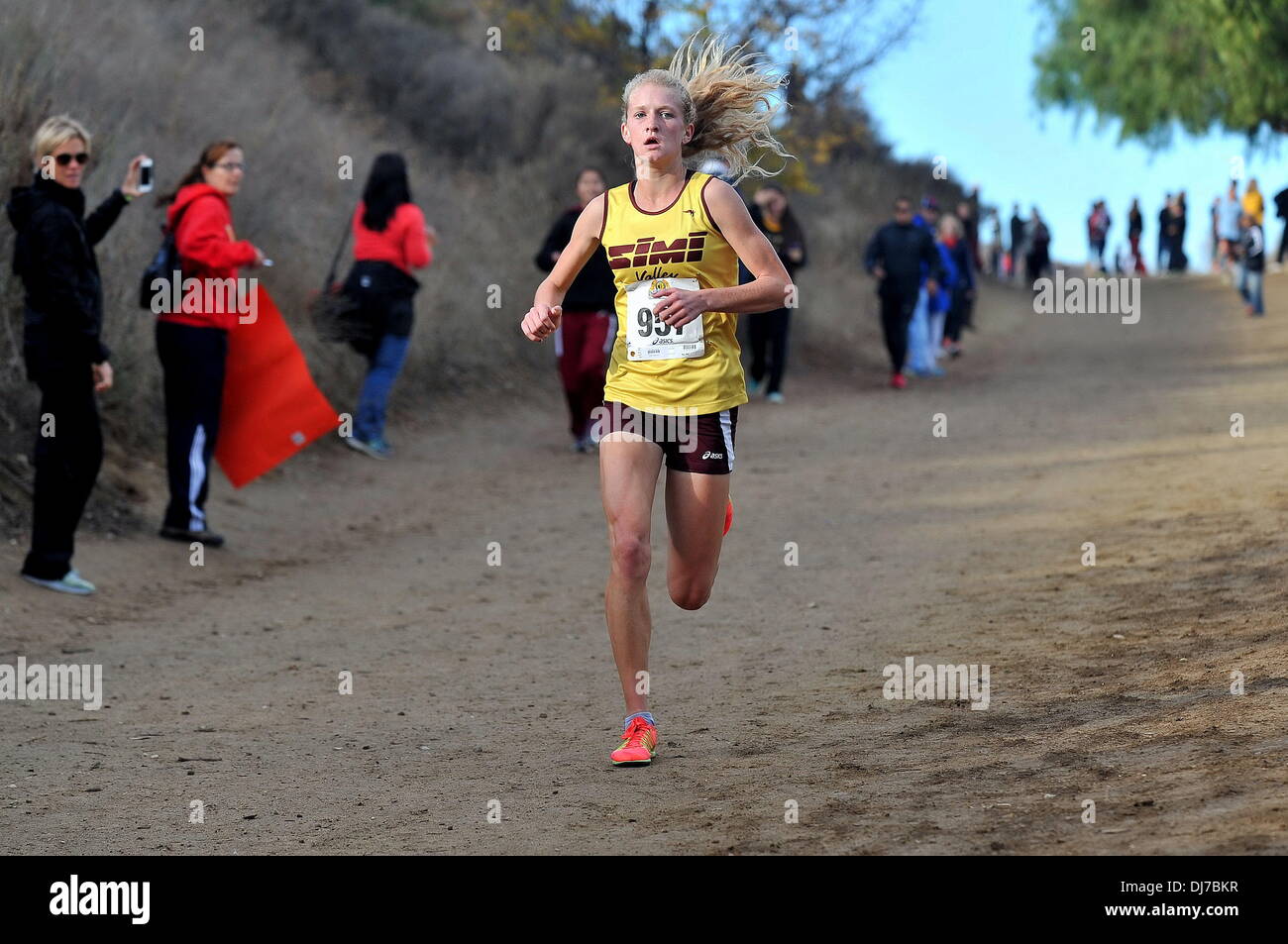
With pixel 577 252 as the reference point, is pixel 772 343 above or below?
above

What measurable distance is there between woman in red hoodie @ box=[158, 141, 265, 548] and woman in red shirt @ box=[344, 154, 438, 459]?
331 cm

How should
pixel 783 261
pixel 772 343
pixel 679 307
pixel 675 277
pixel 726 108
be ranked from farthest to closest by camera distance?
pixel 772 343, pixel 783 261, pixel 726 108, pixel 675 277, pixel 679 307

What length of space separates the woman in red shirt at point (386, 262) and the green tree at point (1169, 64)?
17.5 meters

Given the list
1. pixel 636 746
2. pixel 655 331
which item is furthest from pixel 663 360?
pixel 636 746

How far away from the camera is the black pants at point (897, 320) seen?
1970cm

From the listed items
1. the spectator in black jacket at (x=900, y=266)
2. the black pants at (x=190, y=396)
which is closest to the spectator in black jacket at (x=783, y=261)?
the spectator in black jacket at (x=900, y=266)

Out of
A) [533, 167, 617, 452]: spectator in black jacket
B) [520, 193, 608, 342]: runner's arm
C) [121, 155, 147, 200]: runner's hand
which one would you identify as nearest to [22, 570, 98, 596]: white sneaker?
[121, 155, 147, 200]: runner's hand

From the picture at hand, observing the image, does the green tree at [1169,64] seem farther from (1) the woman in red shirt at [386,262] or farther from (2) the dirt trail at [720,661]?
(1) the woman in red shirt at [386,262]

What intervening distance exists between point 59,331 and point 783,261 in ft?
33.0

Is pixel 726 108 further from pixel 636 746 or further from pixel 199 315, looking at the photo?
pixel 199 315

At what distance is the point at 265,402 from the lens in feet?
37.2

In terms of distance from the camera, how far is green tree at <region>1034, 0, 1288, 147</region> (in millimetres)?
29281

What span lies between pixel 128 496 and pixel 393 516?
1.98 metres

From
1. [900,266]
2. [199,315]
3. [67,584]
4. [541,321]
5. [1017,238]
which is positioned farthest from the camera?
[1017,238]
